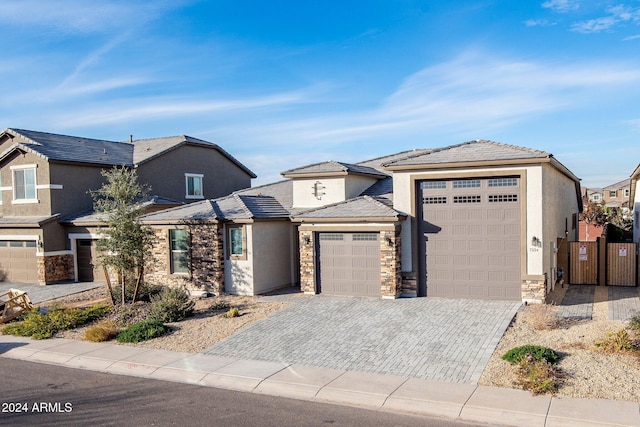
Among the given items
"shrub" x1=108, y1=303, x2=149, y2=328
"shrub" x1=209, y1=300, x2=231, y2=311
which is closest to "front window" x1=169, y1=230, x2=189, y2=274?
"shrub" x1=108, y1=303, x2=149, y2=328

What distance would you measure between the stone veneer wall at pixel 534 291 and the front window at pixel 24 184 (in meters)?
22.8

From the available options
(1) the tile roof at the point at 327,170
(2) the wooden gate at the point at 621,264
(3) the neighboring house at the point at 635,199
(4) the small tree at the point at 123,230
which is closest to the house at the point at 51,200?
(4) the small tree at the point at 123,230

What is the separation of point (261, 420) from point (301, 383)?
1821mm

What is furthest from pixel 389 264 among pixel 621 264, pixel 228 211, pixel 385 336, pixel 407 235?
pixel 621 264

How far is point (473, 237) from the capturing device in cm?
1706

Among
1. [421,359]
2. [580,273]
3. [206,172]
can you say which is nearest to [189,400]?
[421,359]

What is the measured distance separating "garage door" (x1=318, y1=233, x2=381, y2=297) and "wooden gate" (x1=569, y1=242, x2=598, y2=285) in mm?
7701

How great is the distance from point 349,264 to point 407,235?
2.29 metres

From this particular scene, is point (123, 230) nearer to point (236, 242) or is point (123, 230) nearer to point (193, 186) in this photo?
point (236, 242)

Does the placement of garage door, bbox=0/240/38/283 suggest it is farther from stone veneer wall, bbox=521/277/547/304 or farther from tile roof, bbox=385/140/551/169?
stone veneer wall, bbox=521/277/547/304

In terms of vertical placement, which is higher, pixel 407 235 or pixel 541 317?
pixel 407 235

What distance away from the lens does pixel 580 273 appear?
19.8 m

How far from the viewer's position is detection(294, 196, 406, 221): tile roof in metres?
17.7

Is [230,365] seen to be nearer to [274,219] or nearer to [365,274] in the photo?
[365,274]
